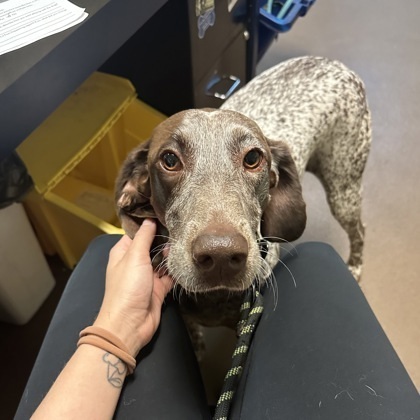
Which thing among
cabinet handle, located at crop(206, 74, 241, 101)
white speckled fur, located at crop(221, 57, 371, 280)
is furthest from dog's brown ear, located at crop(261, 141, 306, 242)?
cabinet handle, located at crop(206, 74, 241, 101)

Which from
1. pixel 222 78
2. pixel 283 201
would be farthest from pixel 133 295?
pixel 222 78

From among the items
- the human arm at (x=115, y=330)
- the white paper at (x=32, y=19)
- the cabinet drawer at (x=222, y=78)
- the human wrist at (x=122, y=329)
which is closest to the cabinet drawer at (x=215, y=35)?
the cabinet drawer at (x=222, y=78)

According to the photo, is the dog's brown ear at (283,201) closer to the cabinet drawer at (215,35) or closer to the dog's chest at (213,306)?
the dog's chest at (213,306)

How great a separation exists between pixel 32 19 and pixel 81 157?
0.72 m

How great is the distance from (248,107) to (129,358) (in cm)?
108

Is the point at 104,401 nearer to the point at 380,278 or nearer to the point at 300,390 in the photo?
the point at 300,390

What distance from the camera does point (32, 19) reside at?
1237 millimetres

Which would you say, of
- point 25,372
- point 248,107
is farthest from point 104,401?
point 248,107

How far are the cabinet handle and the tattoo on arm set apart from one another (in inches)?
57.1

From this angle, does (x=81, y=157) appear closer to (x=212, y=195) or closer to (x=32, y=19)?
(x=32, y=19)

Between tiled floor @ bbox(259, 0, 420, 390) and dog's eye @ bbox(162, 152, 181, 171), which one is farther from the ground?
dog's eye @ bbox(162, 152, 181, 171)

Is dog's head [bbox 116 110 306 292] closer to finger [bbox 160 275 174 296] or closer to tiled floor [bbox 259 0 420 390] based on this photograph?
finger [bbox 160 275 174 296]

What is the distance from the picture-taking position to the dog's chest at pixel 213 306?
143cm

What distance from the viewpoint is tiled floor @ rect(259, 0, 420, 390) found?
211cm
